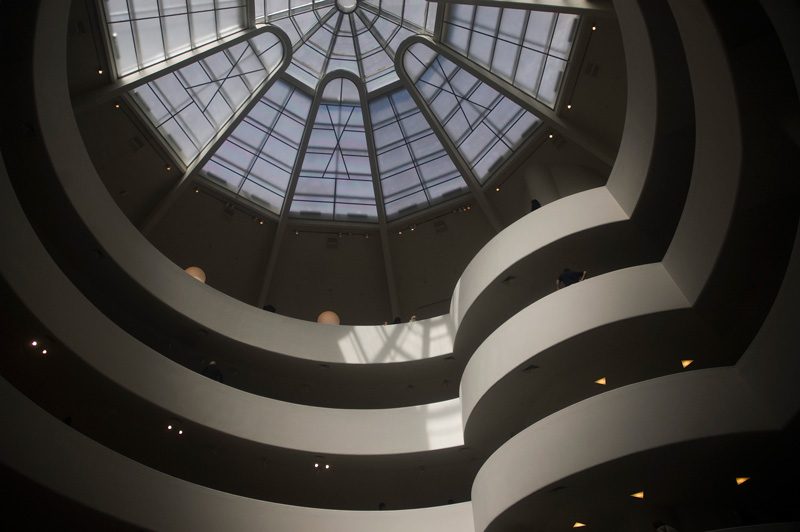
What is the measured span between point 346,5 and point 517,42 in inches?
289

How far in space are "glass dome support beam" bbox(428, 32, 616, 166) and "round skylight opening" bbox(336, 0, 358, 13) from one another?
12.0 feet

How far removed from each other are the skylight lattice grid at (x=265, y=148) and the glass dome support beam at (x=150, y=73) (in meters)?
3.39

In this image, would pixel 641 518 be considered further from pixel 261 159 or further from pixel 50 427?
pixel 261 159

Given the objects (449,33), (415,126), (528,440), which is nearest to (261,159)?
(415,126)

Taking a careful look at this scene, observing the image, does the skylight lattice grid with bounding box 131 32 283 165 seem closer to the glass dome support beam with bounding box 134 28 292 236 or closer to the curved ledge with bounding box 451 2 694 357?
the glass dome support beam with bounding box 134 28 292 236

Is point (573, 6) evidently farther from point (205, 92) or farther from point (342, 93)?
point (205, 92)

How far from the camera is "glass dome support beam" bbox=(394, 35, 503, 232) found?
20.8 meters

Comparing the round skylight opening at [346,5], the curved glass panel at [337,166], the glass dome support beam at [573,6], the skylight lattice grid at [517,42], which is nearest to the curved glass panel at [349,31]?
the round skylight opening at [346,5]

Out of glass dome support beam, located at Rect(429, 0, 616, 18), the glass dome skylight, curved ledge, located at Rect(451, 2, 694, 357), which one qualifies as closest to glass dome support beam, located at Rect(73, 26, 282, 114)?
the glass dome skylight

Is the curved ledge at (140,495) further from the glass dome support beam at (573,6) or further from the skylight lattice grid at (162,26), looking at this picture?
the glass dome support beam at (573,6)

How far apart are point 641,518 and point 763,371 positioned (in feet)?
18.0

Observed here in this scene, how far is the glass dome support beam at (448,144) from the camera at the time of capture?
20844 millimetres

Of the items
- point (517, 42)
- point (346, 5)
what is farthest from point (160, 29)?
point (517, 42)

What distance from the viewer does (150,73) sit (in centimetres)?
1670
